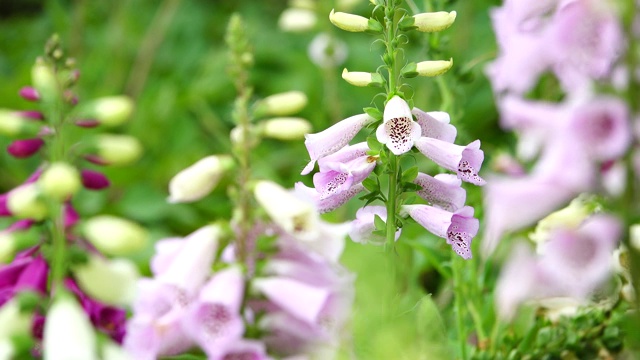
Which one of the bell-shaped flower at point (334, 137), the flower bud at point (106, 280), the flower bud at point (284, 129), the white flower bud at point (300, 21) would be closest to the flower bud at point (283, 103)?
the flower bud at point (284, 129)

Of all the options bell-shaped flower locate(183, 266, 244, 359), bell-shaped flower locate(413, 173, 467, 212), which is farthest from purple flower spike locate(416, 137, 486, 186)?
bell-shaped flower locate(183, 266, 244, 359)

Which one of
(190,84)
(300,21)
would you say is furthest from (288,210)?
(190,84)

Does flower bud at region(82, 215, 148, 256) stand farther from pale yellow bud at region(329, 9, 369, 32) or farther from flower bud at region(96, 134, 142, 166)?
pale yellow bud at region(329, 9, 369, 32)

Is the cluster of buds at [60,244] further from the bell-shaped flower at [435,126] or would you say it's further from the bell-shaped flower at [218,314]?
the bell-shaped flower at [435,126]

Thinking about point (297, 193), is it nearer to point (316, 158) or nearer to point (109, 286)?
point (316, 158)

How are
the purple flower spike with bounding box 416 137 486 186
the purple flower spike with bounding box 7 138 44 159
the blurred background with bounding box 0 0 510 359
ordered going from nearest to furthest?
the purple flower spike with bounding box 416 137 486 186
the purple flower spike with bounding box 7 138 44 159
the blurred background with bounding box 0 0 510 359

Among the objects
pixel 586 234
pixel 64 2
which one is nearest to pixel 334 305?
pixel 586 234
